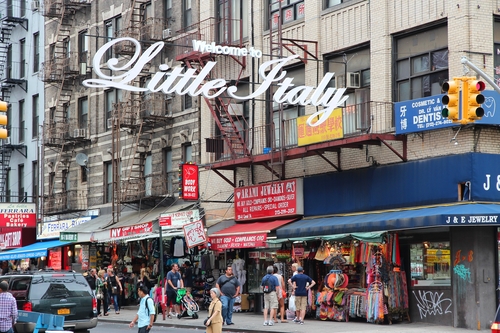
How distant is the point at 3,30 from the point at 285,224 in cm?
2824

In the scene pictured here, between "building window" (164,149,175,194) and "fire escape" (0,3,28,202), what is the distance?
48.2 feet

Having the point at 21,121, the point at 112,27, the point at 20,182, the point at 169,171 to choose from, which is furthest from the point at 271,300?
the point at 21,121

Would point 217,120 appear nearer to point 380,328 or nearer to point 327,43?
point 327,43

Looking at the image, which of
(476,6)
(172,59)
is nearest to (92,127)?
(172,59)

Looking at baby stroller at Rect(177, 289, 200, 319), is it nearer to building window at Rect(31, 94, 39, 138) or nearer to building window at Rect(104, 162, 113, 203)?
building window at Rect(104, 162, 113, 203)

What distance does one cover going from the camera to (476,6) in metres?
23.7

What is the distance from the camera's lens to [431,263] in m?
24.5

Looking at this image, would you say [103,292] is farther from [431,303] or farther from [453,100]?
[453,100]

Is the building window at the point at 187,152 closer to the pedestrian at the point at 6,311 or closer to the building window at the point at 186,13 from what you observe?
the building window at the point at 186,13

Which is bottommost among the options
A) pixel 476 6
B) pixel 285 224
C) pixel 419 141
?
pixel 285 224

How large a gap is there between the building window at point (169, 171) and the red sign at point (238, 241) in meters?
6.07

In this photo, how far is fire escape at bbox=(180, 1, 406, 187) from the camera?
26.3 meters

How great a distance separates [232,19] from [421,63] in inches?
367

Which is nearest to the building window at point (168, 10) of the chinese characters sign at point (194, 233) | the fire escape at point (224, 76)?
the fire escape at point (224, 76)
